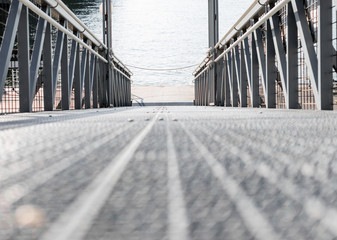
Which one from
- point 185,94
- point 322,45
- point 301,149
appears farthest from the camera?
point 185,94

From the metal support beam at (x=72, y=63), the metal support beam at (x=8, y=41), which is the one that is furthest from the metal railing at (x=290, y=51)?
the metal support beam at (x=72, y=63)

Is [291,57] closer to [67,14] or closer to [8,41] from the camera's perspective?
[8,41]

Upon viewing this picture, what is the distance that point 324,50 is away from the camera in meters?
3.02

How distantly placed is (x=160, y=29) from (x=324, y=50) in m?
36.2

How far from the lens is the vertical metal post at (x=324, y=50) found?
299 cm

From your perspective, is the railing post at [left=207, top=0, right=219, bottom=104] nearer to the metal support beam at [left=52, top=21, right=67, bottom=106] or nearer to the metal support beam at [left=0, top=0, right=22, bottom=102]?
the metal support beam at [left=52, top=21, right=67, bottom=106]

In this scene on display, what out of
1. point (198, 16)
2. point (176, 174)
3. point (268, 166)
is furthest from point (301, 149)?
point (198, 16)

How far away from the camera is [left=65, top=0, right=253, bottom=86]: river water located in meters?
33.7

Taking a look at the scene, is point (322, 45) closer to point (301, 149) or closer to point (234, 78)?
point (301, 149)

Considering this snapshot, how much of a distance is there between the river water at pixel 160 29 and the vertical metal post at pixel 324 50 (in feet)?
87.9

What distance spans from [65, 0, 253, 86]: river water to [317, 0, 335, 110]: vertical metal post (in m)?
26.8

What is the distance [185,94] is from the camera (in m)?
23.5

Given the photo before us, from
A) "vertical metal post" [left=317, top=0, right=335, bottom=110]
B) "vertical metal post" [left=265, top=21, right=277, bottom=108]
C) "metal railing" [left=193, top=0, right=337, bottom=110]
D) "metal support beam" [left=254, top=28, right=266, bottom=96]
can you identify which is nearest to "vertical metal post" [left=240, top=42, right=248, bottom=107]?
"metal railing" [left=193, top=0, right=337, bottom=110]

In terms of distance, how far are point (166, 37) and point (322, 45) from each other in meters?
35.2
